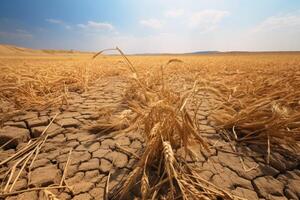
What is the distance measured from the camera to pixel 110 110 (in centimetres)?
199

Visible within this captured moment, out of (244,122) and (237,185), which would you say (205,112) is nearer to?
(244,122)

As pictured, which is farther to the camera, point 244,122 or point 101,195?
point 244,122

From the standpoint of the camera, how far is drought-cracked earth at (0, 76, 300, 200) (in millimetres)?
1094

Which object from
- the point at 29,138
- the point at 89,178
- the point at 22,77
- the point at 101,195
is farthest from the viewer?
the point at 22,77

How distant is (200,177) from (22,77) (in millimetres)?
2340

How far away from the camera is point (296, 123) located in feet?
4.88

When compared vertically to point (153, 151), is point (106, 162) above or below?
below

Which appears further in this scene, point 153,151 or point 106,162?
point 106,162

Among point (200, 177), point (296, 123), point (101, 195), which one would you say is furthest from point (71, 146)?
point (296, 123)

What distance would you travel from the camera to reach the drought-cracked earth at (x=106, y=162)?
1.09 m

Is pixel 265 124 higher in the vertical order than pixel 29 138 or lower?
higher

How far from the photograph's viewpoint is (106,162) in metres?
1.29

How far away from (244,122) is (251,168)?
495mm

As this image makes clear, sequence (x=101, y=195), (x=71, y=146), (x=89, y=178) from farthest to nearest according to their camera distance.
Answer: (x=71, y=146)
(x=89, y=178)
(x=101, y=195)
